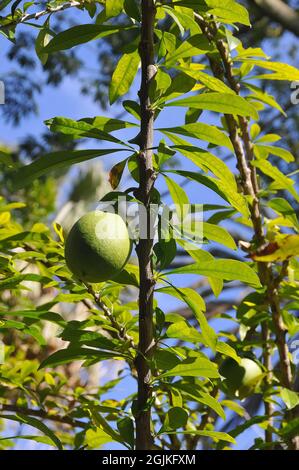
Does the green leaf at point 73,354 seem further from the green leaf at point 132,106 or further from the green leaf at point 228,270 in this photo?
the green leaf at point 132,106

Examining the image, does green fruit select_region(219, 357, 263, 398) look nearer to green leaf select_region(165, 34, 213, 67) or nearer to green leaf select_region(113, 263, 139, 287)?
green leaf select_region(113, 263, 139, 287)

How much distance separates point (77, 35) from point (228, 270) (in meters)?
0.37

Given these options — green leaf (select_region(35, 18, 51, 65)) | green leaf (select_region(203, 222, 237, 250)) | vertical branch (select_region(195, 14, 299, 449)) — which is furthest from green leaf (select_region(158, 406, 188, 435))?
green leaf (select_region(35, 18, 51, 65))

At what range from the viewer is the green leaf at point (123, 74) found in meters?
1.03

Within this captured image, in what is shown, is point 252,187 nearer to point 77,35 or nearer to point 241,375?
point 241,375

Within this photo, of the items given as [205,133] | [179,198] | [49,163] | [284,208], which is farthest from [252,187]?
[49,163]

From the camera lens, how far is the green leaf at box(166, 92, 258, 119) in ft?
2.94

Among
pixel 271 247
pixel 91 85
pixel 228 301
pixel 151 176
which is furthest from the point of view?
pixel 91 85

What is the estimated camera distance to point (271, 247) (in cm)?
72

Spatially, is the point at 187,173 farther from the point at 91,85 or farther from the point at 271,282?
the point at 91,85

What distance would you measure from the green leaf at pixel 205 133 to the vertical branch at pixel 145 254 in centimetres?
5

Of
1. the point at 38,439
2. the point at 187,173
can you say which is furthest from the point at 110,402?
the point at 187,173

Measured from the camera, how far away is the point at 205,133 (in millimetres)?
926
